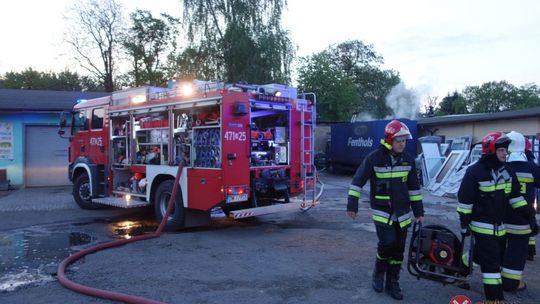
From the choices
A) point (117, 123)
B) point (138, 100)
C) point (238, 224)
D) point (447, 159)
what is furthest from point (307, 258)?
point (447, 159)

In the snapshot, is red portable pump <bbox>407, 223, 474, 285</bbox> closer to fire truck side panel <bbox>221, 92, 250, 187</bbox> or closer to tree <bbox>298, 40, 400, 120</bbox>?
fire truck side panel <bbox>221, 92, 250, 187</bbox>

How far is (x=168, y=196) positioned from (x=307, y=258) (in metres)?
3.35

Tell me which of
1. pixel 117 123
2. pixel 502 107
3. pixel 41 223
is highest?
pixel 502 107

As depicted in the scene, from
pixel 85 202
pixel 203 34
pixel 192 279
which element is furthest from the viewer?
pixel 203 34

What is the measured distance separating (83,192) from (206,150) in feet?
16.1

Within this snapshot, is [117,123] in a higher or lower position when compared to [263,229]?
higher

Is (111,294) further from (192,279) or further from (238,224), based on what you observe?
(238,224)

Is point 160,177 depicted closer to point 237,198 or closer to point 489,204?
point 237,198

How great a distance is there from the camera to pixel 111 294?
4.65m

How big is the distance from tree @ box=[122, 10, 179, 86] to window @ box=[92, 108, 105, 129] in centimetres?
2820

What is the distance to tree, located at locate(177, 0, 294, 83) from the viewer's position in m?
26.1

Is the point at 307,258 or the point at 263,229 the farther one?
the point at 263,229

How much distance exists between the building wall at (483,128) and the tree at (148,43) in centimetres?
2538

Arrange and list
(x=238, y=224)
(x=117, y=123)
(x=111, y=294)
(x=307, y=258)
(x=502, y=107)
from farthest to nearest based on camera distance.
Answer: (x=502, y=107) → (x=117, y=123) → (x=238, y=224) → (x=307, y=258) → (x=111, y=294)
